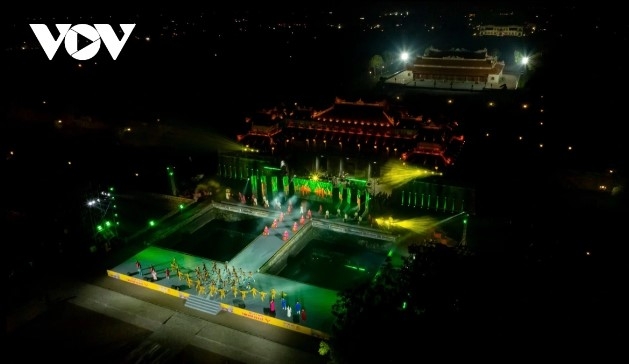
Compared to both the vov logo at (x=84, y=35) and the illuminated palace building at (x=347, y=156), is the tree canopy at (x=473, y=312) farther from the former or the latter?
the illuminated palace building at (x=347, y=156)

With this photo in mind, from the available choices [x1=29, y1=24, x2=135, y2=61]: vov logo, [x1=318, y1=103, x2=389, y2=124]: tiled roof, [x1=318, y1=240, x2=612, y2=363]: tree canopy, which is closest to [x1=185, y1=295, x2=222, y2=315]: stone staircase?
[x1=318, y1=240, x2=612, y2=363]: tree canopy

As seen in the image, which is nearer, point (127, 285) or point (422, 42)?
point (127, 285)

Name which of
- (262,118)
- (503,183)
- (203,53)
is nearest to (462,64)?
(503,183)

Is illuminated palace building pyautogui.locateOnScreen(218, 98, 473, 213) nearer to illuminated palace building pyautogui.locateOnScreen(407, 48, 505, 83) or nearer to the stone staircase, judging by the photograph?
the stone staircase

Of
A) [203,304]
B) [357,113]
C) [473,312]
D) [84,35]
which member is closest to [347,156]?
[357,113]

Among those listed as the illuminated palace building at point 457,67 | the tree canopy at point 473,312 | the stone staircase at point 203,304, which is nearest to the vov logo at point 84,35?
the stone staircase at point 203,304

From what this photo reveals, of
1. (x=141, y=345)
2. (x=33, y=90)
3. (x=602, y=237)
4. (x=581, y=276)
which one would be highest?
(x=33, y=90)

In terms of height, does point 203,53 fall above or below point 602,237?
above

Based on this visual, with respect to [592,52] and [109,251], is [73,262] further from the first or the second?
[592,52]
